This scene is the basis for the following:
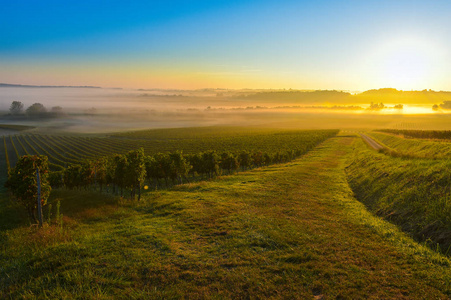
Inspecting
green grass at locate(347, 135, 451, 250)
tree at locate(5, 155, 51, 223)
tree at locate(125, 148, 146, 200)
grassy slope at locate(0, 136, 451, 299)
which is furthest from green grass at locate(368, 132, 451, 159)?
tree at locate(5, 155, 51, 223)

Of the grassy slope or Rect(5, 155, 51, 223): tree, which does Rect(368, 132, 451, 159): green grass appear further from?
Rect(5, 155, 51, 223): tree

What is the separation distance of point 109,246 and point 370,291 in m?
16.0

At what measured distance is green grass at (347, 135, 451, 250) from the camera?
1650cm

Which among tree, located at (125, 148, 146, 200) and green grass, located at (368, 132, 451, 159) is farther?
tree, located at (125, 148, 146, 200)

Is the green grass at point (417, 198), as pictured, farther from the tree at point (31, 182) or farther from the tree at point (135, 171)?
the tree at point (31, 182)

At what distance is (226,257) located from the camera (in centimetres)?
1466

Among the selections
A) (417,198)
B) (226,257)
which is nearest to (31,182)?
(226,257)

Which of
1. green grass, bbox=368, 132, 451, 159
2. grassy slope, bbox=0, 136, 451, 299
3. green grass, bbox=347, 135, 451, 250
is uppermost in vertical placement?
green grass, bbox=368, 132, 451, 159

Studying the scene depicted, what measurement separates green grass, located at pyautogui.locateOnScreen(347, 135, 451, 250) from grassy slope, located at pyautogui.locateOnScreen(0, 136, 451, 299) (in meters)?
1.60

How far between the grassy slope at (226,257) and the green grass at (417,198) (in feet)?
5.26

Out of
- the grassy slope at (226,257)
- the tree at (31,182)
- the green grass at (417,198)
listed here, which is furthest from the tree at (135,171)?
the green grass at (417,198)

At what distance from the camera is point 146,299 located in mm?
10633

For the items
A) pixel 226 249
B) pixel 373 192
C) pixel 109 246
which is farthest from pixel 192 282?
pixel 373 192

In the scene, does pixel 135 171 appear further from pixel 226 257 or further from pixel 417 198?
pixel 417 198
